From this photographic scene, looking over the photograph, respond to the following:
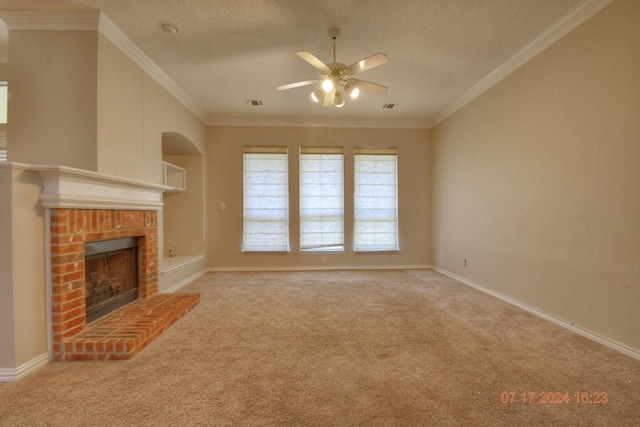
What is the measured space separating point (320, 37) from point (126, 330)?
3.18 meters

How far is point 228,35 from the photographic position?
8.98 ft

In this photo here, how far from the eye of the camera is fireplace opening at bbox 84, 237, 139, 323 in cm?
246

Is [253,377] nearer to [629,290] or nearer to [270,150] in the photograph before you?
[629,290]

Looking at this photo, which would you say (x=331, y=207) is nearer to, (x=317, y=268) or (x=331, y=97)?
(x=317, y=268)

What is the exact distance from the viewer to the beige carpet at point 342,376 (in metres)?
1.46

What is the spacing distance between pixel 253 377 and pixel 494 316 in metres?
2.47

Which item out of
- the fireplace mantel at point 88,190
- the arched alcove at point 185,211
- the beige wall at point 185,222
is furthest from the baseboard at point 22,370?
the beige wall at point 185,222

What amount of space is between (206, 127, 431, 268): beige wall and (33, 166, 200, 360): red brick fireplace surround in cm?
230

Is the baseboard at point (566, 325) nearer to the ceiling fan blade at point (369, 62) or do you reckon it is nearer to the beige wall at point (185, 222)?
the ceiling fan blade at point (369, 62)

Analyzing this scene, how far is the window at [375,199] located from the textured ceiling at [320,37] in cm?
137

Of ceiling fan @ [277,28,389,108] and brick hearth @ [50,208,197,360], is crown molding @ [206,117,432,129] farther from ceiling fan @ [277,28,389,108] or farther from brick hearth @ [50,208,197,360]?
brick hearth @ [50,208,197,360]

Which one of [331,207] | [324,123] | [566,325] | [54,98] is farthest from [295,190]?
[566,325]

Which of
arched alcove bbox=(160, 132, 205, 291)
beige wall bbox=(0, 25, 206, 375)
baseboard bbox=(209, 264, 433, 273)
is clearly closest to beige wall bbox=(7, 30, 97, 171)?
beige wall bbox=(0, 25, 206, 375)

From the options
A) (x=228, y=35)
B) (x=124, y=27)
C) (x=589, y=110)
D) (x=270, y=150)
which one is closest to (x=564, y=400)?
(x=589, y=110)
